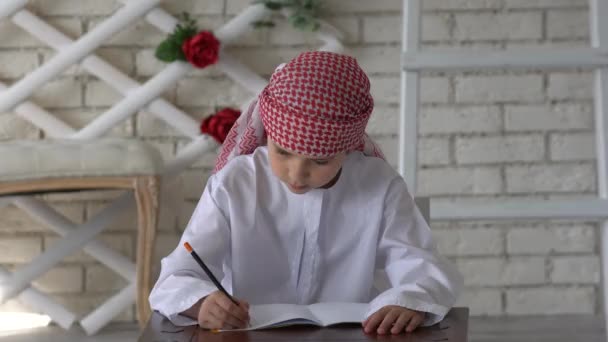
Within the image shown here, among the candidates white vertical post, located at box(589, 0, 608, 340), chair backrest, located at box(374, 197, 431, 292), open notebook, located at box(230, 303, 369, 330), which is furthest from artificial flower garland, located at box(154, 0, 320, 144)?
open notebook, located at box(230, 303, 369, 330)

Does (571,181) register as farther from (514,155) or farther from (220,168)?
(220,168)

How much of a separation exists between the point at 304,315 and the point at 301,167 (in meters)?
0.22

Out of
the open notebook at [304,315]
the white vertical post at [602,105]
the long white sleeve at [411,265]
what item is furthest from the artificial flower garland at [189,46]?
the open notebook at [304,315]

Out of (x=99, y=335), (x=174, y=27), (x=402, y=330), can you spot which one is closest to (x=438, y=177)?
(x=174, y=27)

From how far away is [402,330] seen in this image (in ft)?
3.05

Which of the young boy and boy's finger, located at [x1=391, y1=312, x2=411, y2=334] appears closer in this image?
boy's finger, located at [x1=391, y1=312, x2=411, y2=334]

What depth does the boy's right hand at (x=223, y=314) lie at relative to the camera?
2.98 ft

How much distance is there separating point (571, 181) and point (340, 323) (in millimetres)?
1508

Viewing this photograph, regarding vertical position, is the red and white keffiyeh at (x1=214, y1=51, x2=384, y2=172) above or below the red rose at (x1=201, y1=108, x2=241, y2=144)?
above

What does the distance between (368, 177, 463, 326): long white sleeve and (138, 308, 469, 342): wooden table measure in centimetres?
4

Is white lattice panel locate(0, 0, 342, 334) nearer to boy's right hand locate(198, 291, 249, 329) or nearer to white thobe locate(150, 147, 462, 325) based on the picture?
white thobe locate(150, 147, 462, 325)

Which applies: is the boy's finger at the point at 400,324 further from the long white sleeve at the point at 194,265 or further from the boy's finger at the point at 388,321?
the long white sleeve at the point at 194,265

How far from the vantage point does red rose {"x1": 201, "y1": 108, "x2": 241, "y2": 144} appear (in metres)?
2.21

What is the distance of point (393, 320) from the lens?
3.01 feet
